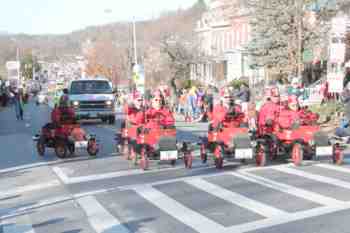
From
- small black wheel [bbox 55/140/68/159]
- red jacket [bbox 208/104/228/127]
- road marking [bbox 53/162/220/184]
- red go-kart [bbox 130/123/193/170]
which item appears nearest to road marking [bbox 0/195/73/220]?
road marking [bbox 53/162/220/184]

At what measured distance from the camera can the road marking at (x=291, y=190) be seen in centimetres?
1117

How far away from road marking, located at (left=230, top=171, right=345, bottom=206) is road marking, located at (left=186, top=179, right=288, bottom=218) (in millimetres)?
858

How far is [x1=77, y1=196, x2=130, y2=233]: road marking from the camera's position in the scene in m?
9.48

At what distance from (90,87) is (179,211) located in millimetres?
23840

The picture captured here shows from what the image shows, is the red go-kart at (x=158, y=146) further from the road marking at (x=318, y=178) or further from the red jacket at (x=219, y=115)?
the road marking at (x=318, y=178)

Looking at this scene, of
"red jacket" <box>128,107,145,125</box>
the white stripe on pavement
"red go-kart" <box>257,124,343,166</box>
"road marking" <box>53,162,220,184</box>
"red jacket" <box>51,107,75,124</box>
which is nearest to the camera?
"road marking" <box>53,162,220,184</box>

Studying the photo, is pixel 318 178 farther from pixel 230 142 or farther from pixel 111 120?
pixel 111 120

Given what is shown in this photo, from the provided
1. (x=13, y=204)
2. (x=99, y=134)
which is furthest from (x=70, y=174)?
(x=99, y=134)

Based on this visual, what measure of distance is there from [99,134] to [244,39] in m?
44.3

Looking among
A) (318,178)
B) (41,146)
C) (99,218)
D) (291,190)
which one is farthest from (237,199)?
(41,146)

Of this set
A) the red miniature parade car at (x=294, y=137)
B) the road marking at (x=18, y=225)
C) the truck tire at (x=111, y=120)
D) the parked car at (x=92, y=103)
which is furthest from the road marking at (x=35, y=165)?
the truck tire at (x=111, y=120)

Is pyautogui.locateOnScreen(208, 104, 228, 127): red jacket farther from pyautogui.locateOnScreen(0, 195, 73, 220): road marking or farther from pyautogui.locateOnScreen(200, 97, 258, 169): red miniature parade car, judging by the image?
pyautogui.locateOnScreen(0, 195, 73, 220): road marking

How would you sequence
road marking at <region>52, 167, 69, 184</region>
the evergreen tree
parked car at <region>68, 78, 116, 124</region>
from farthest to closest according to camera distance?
the evergreen tree < parked car at <region>68, 78, 116, 124</region> < road marking at <region>52, 167, 69, 184</region>

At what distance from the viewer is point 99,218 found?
10203mm
